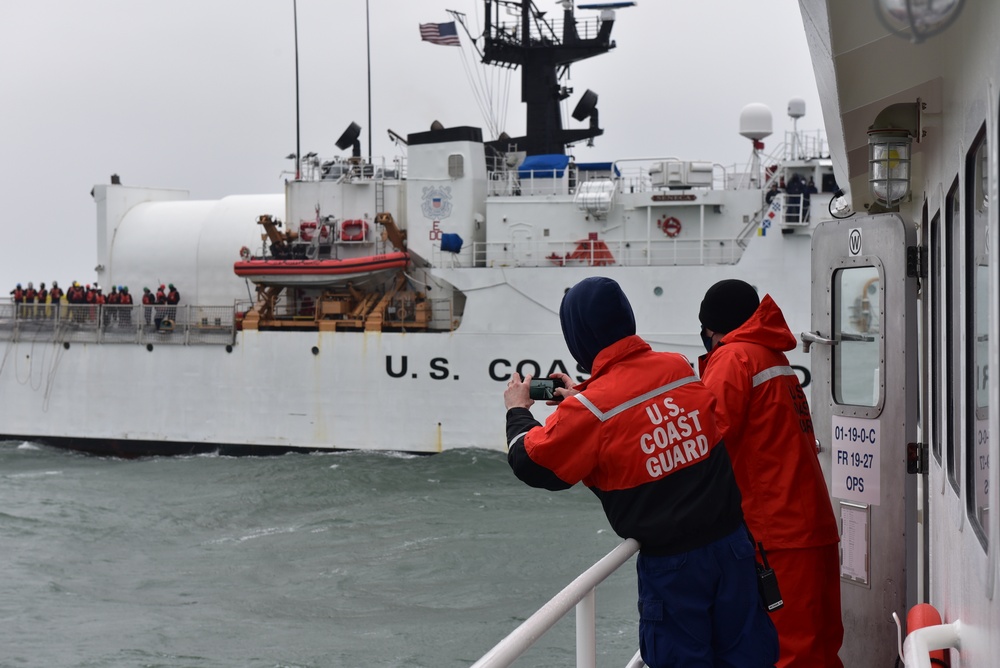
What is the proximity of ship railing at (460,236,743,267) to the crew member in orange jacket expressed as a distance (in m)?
12.0

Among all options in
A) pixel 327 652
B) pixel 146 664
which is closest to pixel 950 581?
pixel 327 652

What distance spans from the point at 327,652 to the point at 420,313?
8.64 metres

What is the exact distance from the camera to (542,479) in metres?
2.32

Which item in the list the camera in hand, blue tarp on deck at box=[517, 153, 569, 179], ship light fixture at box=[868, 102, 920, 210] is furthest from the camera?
blue tarp on deck at box=[517, 153, 569, 179]

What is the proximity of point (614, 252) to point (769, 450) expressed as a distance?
12.7 m

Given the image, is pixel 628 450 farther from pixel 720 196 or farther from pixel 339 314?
pixel 339 314

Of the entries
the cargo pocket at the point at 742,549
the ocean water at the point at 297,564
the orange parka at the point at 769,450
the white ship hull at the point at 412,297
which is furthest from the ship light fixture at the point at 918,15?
the white ship hull at the point at 412,297

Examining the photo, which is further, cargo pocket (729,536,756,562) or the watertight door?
the watertight door

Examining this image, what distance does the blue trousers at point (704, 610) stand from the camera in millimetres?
2389

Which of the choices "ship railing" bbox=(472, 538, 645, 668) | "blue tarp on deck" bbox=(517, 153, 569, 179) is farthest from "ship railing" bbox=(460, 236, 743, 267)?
"ship railing" bbox=(472, 538, 645, 668)

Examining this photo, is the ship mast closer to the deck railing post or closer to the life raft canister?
the life raft canister

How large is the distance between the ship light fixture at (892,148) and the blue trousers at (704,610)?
151 cm

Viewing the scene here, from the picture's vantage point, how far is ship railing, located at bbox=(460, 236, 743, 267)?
50.6ft

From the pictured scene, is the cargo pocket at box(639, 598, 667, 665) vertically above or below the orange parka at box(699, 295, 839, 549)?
below
